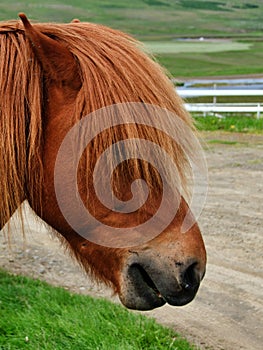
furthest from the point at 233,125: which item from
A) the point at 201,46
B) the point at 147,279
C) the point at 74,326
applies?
the point at 201,46

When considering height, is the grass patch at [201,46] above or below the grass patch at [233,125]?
below

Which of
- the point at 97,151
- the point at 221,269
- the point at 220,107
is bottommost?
the point at 220,107

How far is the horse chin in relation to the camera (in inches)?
84.2

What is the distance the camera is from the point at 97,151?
6.95 ft

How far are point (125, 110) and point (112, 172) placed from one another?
230 millimetres

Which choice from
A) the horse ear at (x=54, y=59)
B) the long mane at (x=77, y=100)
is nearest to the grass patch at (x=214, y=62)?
the long mane at (x=77, y=100)

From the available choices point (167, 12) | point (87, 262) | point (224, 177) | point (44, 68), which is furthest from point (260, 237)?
point (167, 12)

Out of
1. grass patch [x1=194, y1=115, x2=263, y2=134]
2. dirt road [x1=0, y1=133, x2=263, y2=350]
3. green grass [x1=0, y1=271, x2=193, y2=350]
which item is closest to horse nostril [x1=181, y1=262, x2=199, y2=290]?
green grass [x1=0, y1=271, x2=193, y2=350]

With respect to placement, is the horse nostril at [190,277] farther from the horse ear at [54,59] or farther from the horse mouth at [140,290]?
the horse ear at [54,59]

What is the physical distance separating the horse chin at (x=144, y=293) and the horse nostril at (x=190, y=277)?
2cm

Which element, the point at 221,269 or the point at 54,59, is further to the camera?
the point at 221,269

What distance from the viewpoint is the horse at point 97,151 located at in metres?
2.10

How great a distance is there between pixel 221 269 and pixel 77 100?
3265 millimetres

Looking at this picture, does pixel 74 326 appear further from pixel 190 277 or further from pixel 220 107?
pixel 220 107
